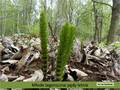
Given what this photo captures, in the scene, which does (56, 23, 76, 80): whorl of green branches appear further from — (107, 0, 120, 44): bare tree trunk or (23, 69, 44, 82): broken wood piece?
(107, 0, 120, 44): bare tree trunk

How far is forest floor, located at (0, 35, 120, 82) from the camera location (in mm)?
661

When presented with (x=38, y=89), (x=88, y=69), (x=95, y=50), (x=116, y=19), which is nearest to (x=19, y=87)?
(x=38, y=89)

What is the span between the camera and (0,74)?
0.65 m

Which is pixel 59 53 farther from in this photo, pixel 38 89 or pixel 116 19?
pixel 116 19

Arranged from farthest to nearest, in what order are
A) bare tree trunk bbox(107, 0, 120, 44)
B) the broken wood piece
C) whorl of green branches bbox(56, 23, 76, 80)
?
bare tree trunk bbox(107, 0, 120, 44)
the broken wood piece
whorl of green branches bbox(56, 23, 76, 80)

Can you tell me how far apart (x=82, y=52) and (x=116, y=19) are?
1.74 ft

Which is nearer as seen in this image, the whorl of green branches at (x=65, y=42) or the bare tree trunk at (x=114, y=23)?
the whorl of green branches at (x=65, y=42)

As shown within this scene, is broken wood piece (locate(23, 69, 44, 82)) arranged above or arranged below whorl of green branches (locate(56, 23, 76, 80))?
below

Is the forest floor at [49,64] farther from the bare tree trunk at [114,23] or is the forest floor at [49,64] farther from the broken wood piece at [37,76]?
the bare tree trunk at [114,23]

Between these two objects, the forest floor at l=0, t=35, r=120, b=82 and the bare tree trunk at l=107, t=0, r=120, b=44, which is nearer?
the forest floor at l=0, t=35, r=120, b=82

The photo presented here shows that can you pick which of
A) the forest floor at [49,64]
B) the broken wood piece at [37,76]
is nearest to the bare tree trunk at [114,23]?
the forest floor at [49,64]

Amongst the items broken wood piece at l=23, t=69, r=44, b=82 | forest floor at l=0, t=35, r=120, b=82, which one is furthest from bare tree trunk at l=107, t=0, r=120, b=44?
broken wood piece at l=23, t=69, r=44, b=82

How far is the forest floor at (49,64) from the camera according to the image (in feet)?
2.17

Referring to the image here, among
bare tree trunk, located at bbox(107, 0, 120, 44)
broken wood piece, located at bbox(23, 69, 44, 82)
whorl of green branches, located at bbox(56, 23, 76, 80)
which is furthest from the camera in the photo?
bare tree trunk, located at bbox(107, 0, 120, 44)
